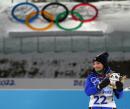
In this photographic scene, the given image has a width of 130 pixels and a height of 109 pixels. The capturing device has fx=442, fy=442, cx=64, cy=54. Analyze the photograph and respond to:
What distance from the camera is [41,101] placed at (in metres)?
4.51

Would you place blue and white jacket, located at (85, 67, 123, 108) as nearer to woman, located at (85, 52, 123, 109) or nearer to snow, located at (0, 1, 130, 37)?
woman, located at (85, 52, 123, 109)

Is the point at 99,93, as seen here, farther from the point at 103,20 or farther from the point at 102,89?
the point at 103,20

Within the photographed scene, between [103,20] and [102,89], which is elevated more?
[103,20]

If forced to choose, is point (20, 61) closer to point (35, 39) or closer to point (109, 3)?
point (35, 39)

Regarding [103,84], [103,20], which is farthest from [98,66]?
[103,20]

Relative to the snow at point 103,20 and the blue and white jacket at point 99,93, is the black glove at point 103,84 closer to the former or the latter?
the blue and white jacket at point 99,93

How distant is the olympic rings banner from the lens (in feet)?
21.2

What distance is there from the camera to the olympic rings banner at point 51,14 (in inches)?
254

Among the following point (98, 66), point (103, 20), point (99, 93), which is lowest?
point (99, 93)

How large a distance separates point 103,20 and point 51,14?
77cm

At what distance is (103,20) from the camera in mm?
6523

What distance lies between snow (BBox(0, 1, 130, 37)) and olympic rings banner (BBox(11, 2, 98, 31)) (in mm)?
57

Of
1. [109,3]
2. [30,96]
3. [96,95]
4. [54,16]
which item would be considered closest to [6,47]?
[54,16]

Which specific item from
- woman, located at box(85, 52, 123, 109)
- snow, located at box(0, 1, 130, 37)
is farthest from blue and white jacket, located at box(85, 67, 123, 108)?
snow, located at box(0, 1, 130, 37)
